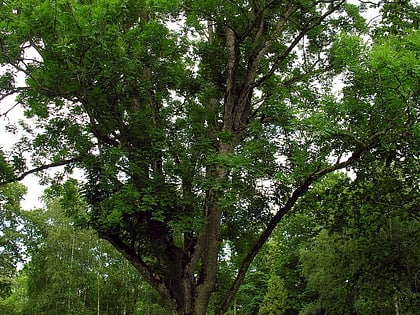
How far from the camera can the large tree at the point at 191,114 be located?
5.97 meters

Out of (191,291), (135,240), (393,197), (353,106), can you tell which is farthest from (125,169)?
(393,197)

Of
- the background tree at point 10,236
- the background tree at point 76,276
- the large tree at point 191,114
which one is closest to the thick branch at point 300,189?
the large tree at point 191,114

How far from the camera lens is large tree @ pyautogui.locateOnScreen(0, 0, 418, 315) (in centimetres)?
597

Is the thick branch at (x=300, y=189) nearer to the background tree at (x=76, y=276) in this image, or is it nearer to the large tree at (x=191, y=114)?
the large tree at (x=191, y=114)

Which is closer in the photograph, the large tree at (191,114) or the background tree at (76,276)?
the large tree at (191,114)

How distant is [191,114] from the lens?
851 cm

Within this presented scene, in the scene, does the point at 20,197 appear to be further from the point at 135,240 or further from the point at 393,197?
the point at 393,197

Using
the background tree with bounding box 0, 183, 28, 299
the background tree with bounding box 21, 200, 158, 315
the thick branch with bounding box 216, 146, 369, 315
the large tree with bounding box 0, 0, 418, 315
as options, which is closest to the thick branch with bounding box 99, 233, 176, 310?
the large tree with bounding box 0, 0, 418, 315

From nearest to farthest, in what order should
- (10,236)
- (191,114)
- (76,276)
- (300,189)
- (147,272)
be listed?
(300,189), (147,272), (191,114), (10,236), (76,276)

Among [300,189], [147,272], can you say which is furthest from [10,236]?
[300,189]

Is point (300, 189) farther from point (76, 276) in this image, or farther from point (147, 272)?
point (76, 276)

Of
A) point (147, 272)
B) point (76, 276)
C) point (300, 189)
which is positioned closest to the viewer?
point (300, 189)

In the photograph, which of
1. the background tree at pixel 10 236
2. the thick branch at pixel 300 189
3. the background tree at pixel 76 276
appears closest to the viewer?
the thick branch at pixel 300 189

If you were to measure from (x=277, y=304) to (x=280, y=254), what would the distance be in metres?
3.69
